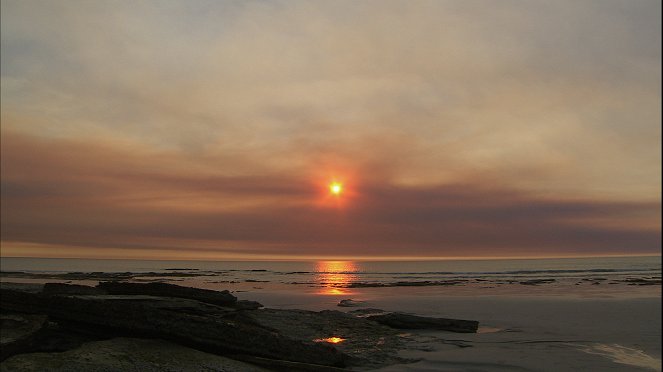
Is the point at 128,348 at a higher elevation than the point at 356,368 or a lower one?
higher

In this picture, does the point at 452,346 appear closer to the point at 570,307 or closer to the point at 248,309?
the point at 248,309

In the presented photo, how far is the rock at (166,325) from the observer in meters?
9.99

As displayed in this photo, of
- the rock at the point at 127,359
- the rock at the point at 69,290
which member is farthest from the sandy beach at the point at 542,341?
the rock at the point at 69,290

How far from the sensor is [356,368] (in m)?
11.8

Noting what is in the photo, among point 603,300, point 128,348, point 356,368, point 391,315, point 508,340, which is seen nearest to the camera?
point 128,348

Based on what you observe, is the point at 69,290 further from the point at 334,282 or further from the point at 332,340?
→ the point at 334,282

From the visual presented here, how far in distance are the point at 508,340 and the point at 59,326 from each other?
517 inches

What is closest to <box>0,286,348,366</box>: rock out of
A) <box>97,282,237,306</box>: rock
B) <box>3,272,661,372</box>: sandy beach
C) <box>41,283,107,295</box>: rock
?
<box>3,272,661,372</box>: sandy beach

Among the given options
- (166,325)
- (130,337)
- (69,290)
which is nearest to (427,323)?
(166,325)

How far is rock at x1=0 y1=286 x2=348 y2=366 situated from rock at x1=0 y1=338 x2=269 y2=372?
0.96 ft

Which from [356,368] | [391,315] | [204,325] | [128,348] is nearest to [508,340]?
[391,315]

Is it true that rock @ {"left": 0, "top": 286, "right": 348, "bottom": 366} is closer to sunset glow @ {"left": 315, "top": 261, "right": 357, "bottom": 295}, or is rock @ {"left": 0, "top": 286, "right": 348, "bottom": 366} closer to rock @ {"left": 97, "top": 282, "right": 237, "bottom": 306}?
rock @ {"left": 97, "top": 282, "right": 237, "bottom": 306}

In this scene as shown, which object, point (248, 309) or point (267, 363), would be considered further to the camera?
point (248, 309)

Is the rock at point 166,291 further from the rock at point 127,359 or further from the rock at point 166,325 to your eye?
the rock at point 127,359
